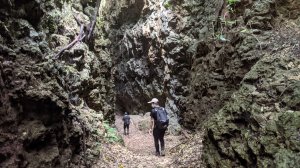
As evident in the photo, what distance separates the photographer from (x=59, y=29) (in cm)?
938

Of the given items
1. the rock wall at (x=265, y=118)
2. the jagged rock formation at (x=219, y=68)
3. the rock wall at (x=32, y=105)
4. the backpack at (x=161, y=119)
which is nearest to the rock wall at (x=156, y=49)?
the jagged rock formation at (x=219, y=68)

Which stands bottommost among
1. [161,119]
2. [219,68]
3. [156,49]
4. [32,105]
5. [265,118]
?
[265,118]

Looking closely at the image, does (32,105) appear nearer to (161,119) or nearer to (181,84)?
(161,119)

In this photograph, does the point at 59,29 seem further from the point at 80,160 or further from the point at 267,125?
the point at 267,125

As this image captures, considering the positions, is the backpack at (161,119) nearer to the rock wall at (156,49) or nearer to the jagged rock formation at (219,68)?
the jagged rock formation at (219,68)

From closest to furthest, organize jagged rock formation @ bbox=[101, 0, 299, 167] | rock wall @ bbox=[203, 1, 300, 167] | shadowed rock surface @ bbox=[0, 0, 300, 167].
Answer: rock wall @ bbox=[203, 1, 300, 167]
shadowed rock surface @ bbox=[0, 0, 300, 167]
jagged rock formation @ bbox=[101, 0, 299, 167]

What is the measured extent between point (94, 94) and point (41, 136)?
5585mm

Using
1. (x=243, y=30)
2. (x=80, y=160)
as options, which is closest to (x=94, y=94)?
(x=80, y=160)

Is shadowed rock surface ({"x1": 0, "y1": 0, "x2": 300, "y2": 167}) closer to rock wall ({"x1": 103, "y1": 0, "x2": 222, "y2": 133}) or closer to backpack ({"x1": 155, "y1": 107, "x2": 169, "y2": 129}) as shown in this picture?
rock wall ({"x1": 103, "y1": 0, "x2": 222, "y2": 133})

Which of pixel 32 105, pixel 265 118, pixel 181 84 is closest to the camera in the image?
pixel 265 118

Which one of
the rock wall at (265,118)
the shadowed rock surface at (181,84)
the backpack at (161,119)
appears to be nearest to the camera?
the rock wall at (265,118)

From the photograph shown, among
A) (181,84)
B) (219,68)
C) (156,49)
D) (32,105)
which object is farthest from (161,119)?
(156,49)

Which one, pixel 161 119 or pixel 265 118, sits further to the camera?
pixel 161 119

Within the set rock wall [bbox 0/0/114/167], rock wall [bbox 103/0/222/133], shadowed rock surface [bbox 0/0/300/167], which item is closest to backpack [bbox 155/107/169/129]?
shadowed rock surface [bbox 0/0/300/167]
